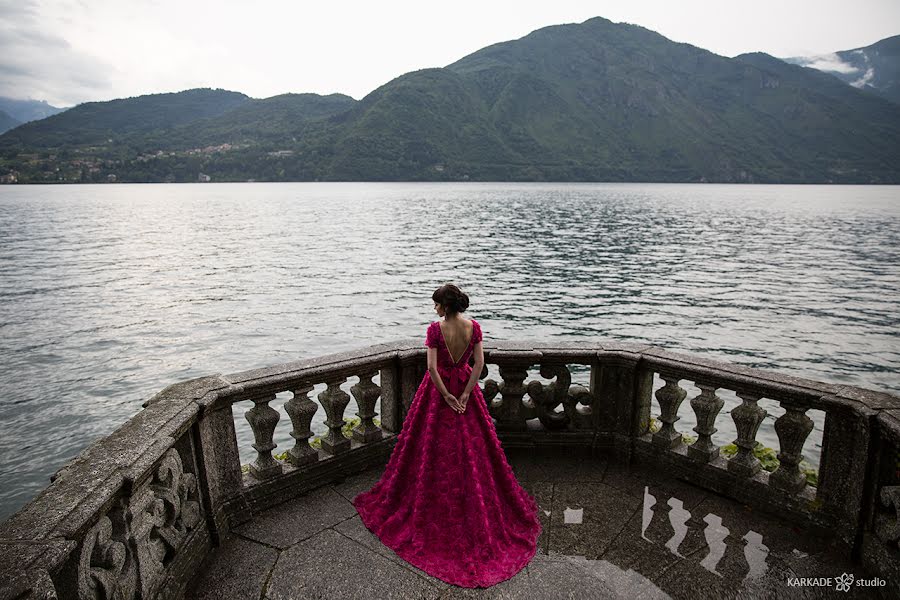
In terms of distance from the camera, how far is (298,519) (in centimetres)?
488

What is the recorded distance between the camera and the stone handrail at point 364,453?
2883mm

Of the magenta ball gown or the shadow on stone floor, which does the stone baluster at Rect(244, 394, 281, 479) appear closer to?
the shadow on stone floor

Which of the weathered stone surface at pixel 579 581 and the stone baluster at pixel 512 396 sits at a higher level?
the stone baluster at pixel 512 396

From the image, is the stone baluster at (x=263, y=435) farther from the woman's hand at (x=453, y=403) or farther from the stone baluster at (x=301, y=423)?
the woman's hand at (x=453, y=403)

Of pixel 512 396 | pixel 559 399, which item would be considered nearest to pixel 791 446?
pixel 559 399

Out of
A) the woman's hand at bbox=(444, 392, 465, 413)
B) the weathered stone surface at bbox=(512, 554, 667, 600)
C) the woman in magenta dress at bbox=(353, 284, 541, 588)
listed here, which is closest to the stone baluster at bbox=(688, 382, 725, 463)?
the weathered stone surface at bbox=(512, 554, 667, 600)

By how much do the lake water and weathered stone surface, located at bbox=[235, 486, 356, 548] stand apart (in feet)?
28.5

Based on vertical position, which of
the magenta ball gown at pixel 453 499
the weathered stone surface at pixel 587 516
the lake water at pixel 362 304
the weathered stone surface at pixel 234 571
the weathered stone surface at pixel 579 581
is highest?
the magenta ball gown at pixel 453 499

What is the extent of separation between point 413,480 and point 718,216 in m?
95.7

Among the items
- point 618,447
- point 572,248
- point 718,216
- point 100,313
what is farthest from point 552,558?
Result: point 718,216

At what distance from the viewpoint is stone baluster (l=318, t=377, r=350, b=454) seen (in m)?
5.49

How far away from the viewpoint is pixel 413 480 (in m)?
4.73

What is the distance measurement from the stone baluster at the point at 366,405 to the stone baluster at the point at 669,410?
3095 millimetres

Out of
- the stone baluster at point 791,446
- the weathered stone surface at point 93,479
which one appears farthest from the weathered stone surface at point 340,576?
the stone baluster at point 791,446
